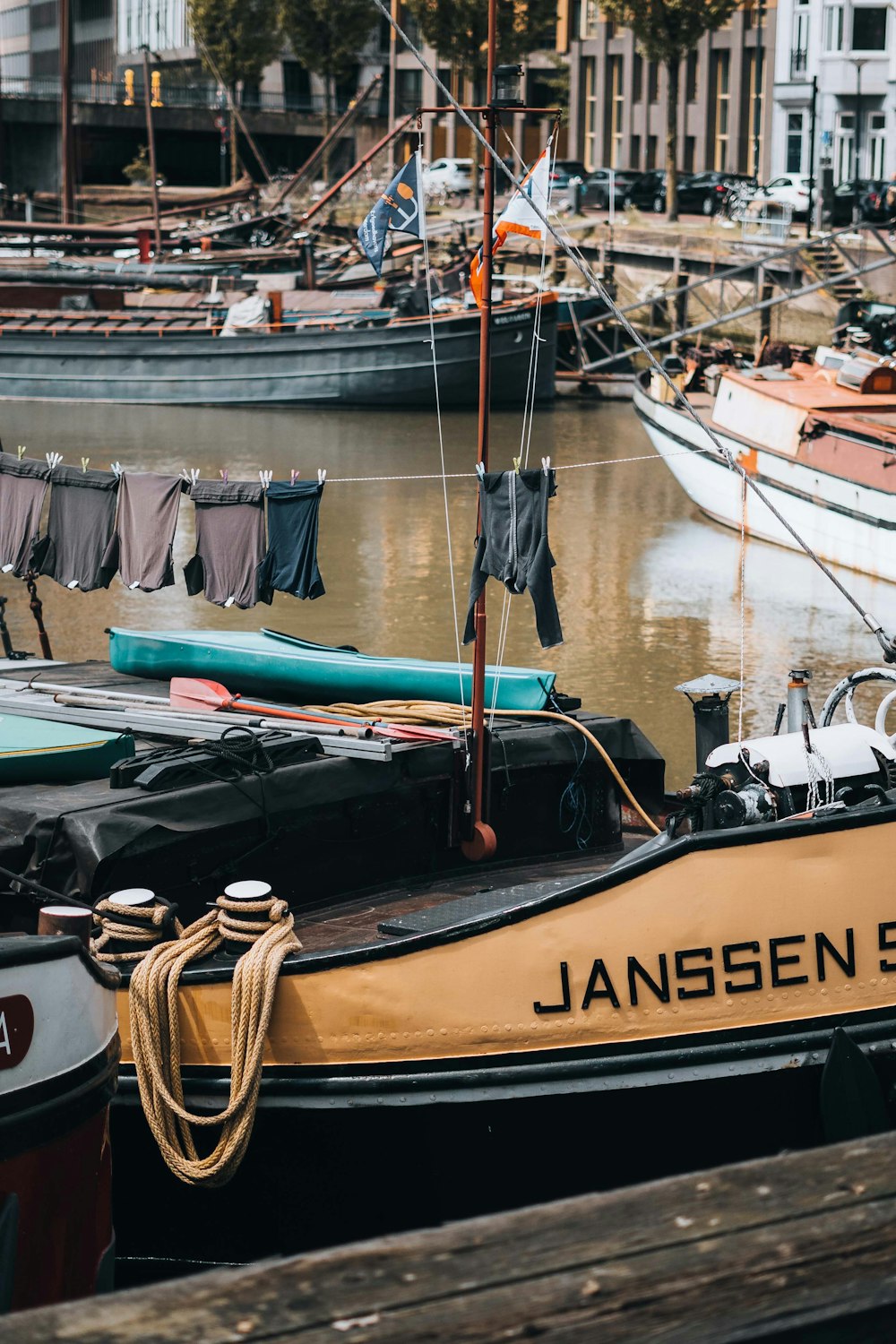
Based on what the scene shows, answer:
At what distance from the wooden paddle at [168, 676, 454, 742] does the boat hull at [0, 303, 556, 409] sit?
29059mm

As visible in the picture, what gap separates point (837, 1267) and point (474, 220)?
5113 cm

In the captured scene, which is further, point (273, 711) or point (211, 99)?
point (211, 99)

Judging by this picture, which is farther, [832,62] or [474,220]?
[832,62]

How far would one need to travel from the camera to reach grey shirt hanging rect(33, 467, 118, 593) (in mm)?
11672

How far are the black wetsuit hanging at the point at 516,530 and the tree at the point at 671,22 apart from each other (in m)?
41.3

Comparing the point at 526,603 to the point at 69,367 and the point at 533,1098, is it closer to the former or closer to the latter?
the point at 533,1098

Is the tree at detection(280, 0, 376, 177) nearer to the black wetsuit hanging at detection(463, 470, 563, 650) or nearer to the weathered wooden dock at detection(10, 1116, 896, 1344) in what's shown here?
the black wetsuit hanging at detection(463, 470, 563, 650)

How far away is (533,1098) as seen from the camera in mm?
6219

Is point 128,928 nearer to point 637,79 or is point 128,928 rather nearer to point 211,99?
point 637,79

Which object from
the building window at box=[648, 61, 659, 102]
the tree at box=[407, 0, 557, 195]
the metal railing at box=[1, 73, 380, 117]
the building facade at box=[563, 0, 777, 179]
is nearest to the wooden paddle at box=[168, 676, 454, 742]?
the building facade at box=[563, 0, 777, 179]

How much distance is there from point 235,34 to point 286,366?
127 feet

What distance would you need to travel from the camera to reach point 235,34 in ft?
235

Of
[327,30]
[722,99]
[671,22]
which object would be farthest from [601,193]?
[327,30]

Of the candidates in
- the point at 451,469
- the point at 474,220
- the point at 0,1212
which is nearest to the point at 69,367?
the point at 451,469
